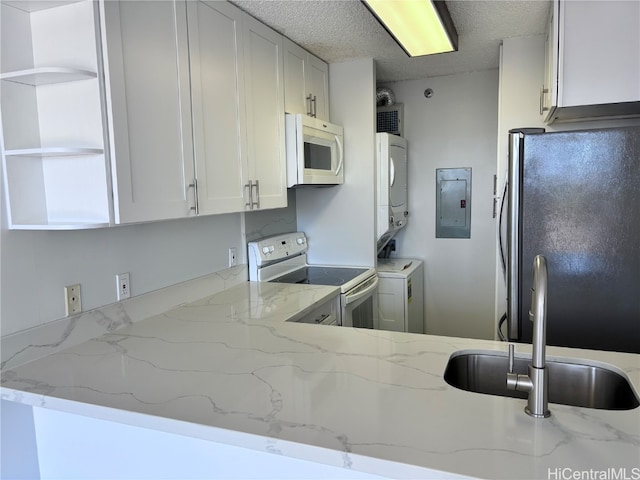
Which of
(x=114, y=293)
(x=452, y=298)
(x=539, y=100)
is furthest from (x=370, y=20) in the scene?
(x=452, y=298)

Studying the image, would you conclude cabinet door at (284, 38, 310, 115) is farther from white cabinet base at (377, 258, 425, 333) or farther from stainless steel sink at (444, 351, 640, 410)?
stainless steel sink at (444, 351, 640, 410)

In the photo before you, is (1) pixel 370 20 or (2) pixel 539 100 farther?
(2) pixel 539 100

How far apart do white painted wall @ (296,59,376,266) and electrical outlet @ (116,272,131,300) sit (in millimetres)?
1775

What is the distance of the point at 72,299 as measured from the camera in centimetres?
173

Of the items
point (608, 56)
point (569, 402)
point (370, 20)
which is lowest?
point (569, 402)

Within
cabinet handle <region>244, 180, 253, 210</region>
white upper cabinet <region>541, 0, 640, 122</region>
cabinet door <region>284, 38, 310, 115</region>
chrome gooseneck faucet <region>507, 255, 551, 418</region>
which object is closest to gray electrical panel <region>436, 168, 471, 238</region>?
cabinet door <region>284, 38, 310, 115</region>

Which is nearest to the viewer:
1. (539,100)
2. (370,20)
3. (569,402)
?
(569,402)

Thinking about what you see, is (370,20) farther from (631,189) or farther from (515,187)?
(631,189)

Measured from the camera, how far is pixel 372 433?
3.48ft

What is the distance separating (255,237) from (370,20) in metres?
1.48

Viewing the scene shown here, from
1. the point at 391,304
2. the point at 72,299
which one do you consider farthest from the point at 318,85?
the point at 72,299

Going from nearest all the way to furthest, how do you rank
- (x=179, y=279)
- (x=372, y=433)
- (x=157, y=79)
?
1. (x=372, y=433)
2. (x=157, y=79)
3. (x=179, y=279)

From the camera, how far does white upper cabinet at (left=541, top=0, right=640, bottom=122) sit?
6.89 ft

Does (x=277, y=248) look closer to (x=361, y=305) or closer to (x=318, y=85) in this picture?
(x=361, y=305)
